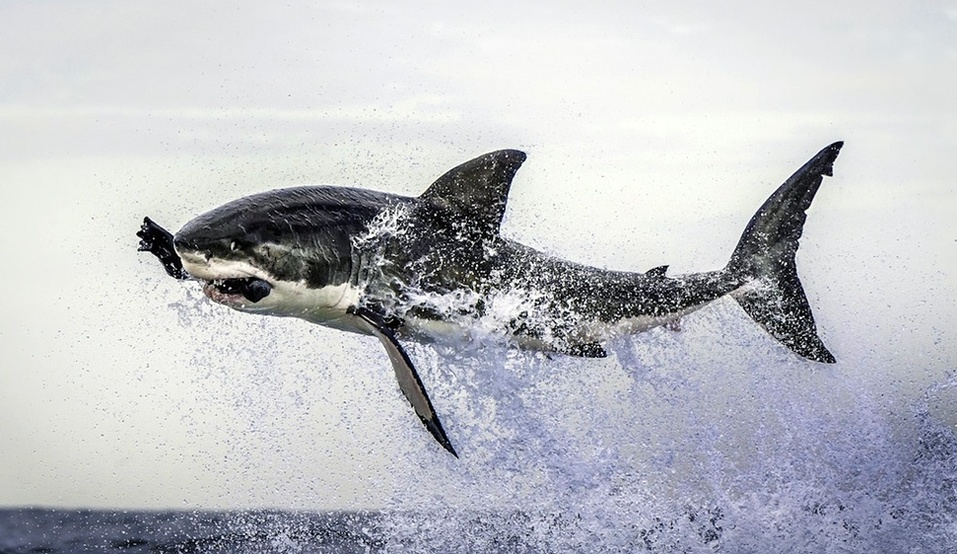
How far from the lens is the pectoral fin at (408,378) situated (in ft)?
30.1

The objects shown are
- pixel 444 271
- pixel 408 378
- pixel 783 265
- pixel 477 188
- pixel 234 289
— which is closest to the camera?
pixel 234 289

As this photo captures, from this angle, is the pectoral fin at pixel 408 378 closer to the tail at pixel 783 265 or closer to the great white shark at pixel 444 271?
the great white shark at pixel 444 271

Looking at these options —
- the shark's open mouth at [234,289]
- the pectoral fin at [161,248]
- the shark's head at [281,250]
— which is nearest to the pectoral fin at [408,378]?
the shark's head at [281,250]

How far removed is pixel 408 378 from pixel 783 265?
5.10 metres

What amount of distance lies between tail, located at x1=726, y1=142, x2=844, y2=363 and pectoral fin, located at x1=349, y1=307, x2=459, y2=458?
4.50m

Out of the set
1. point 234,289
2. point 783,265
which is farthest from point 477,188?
point 783,265

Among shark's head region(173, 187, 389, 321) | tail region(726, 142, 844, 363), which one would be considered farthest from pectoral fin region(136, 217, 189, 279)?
tail region(726, 142, 844, 363)

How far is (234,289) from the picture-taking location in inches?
354

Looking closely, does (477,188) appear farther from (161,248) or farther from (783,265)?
(783,265)

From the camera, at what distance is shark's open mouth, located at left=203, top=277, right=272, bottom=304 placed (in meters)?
8.95

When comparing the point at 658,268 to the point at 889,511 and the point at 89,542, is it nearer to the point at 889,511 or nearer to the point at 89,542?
the point at 889,511

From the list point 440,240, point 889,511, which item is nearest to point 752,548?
point 889,511

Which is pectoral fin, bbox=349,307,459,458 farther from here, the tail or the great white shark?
the tail

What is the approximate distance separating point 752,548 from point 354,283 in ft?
19.6
